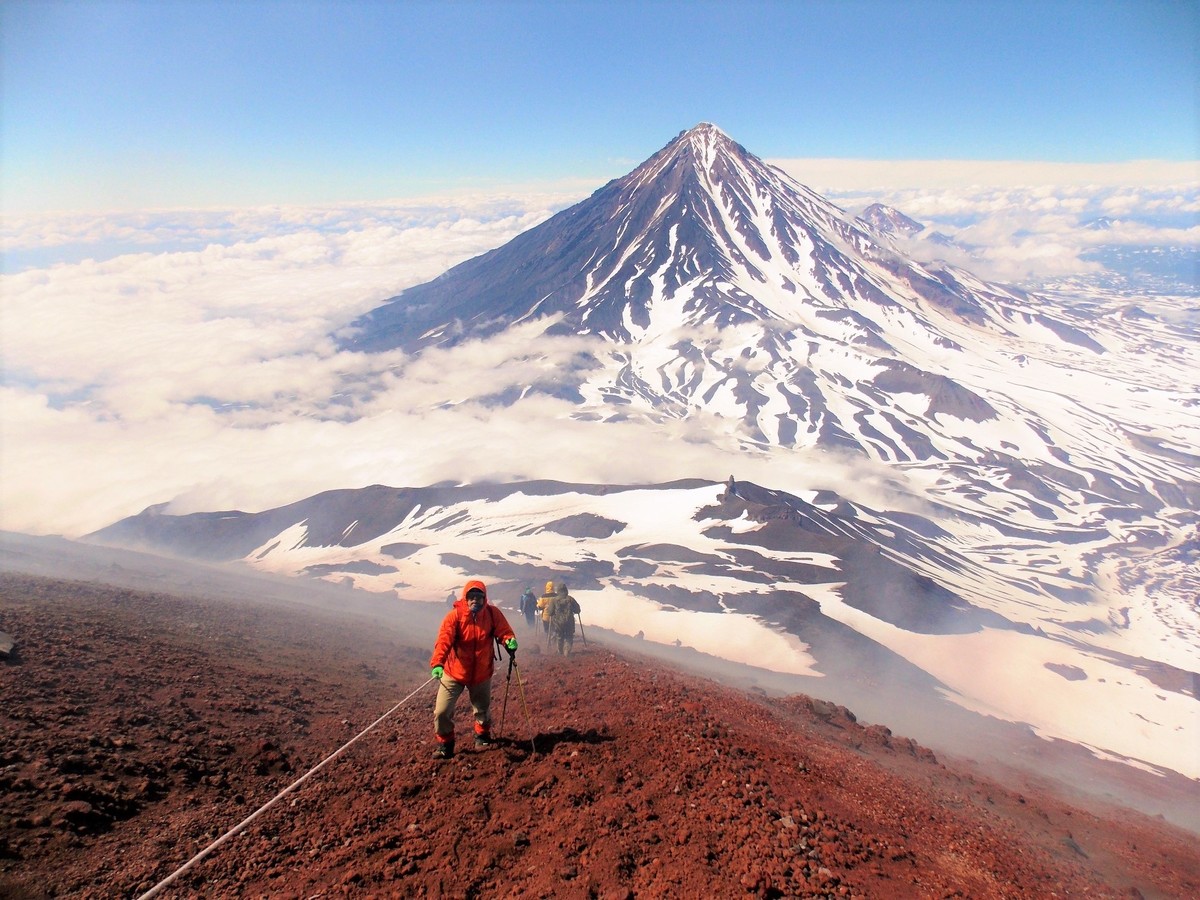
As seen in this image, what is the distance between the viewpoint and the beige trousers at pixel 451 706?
6.72 meters

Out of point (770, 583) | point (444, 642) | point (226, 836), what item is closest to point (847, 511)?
point (770, 583)

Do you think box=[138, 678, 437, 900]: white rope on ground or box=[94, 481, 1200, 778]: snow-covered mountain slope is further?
box=[94, 481, 1200, 778]: snow-covered mountain slope

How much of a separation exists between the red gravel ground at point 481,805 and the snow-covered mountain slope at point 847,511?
102 ft

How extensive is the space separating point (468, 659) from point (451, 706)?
52cm

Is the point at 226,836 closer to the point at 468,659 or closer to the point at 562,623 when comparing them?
the point at 468,659

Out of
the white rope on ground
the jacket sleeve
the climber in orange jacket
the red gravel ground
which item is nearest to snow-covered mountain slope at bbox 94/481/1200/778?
the red gravel ground

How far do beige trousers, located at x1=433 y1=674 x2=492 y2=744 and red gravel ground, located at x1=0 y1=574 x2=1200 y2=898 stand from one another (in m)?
0.30

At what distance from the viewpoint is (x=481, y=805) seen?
592 cm

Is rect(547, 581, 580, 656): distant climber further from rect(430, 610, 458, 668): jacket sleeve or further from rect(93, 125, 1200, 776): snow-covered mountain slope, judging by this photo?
rect(93, 125, 1200, 776): snow-covered mountain slope

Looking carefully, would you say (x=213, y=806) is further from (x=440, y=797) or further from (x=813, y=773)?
(x=813, y=773)

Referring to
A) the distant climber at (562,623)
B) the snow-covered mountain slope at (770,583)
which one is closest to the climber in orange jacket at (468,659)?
the distant climber at (562,623)

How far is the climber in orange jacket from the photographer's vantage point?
6.82 metres

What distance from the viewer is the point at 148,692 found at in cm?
887

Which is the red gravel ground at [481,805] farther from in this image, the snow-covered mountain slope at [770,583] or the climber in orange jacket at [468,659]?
the snow-covered mountain slope at [770,583]
